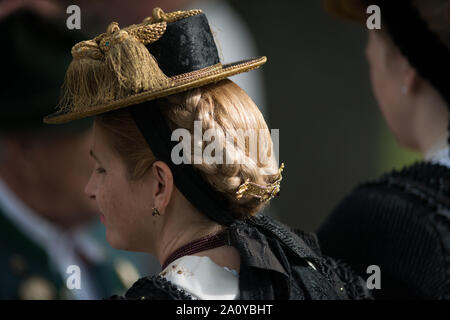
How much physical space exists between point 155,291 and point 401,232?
1.18m

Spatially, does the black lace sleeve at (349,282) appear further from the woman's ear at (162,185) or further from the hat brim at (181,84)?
the hat brim at (181,84)

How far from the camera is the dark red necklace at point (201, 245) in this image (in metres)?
1.82

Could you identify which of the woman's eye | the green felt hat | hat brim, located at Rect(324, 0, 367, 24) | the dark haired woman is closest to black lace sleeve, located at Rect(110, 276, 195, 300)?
the woman's eye

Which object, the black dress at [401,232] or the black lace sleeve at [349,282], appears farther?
the black dress at [401,232]

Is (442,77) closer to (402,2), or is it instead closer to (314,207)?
(402,2)

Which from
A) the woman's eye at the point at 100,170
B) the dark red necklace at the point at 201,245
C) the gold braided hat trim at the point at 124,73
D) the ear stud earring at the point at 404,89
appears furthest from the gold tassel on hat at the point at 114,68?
the ear stud earring at the point at 404,89

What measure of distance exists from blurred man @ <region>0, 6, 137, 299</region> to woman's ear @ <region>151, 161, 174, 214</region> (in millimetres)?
1212

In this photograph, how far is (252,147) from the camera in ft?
6.03

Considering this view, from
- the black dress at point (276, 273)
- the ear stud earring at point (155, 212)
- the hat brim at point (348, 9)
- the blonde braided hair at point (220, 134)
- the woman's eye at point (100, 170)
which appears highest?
the hat brim at point (348, 9)

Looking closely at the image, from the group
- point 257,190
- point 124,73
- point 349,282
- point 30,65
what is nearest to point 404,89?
point 349,282

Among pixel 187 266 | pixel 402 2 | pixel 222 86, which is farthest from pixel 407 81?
pixel 187 266

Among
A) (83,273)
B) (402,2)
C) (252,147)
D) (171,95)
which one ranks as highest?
(402,2)

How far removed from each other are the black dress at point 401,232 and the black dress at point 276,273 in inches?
15.7

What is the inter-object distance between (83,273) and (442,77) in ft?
6.93
